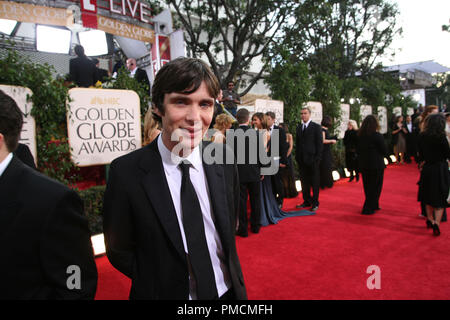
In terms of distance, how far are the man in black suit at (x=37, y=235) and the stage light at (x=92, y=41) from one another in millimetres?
13538

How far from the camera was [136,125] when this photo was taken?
536 centimetres

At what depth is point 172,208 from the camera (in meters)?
1.30

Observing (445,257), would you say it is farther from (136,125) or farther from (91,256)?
(136,125)

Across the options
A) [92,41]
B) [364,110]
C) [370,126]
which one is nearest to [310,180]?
[370,126]

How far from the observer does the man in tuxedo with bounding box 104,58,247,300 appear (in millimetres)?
1288

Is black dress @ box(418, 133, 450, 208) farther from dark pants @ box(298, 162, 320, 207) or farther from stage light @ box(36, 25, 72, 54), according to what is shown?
stage light @ box(36, 25, 72, 54)

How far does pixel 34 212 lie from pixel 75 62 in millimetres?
7772

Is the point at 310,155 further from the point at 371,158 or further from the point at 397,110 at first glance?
the point at 397,110

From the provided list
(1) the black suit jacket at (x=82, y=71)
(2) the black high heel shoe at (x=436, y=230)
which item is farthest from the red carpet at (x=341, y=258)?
(1) the black suit jacket at (x=82, y=71)

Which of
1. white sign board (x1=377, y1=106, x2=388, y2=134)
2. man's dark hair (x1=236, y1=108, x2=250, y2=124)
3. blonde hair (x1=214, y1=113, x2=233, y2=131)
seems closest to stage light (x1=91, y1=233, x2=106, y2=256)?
blonde hair (x1=214, y1=113, x2=233, y2=131)

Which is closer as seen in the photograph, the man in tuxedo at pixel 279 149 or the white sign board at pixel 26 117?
the white sign board at pixel 26 117

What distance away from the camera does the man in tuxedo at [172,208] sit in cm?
129

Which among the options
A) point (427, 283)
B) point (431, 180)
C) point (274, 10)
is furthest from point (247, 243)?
point (274, 10)

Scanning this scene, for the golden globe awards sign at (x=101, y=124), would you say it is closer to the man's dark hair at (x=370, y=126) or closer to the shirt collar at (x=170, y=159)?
the shirt collar at (x=170, y=159)
